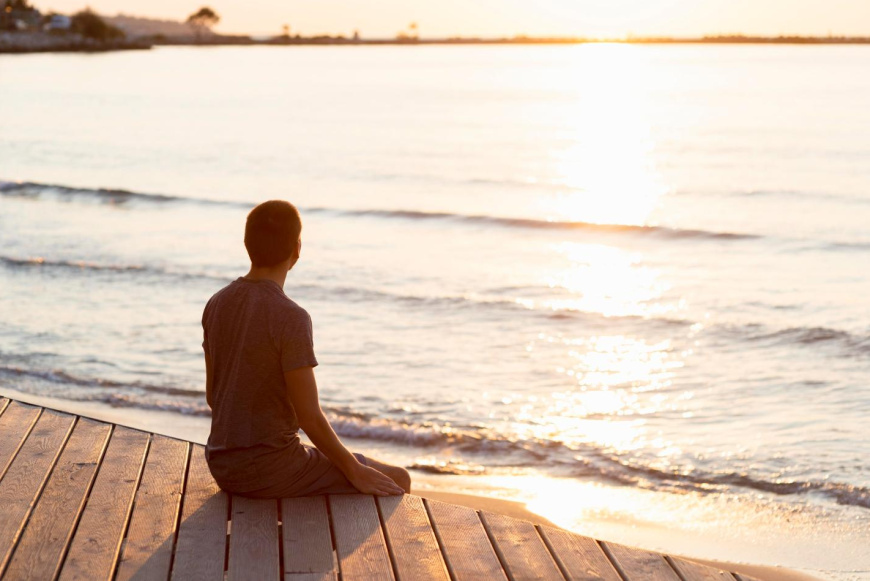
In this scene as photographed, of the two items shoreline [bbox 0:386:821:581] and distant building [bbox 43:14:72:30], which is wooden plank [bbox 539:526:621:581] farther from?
distant building [bbox 43:14:72:30]

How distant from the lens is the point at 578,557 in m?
4.13

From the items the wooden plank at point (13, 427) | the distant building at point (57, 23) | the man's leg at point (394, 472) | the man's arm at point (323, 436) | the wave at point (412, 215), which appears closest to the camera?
the man's arm at point (323, 436)

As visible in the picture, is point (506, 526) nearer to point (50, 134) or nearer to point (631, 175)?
point (631, 175)

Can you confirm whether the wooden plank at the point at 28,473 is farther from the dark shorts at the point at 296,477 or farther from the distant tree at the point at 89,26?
the distant tree at the point at 89,26

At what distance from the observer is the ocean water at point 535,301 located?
7.71 m

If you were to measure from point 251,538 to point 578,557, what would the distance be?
1346 mm

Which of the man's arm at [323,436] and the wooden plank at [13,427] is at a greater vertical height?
the man's arm at [323,436]

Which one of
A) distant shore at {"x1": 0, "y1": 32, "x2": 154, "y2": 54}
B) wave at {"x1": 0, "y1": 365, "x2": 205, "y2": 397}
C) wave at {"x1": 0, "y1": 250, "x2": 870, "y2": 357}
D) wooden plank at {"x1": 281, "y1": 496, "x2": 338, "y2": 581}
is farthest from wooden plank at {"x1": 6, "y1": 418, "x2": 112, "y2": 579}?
distant shore at {"x1": 0, "y1": 32, "x2": 154, "y2": 54}

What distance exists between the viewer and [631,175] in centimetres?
3094

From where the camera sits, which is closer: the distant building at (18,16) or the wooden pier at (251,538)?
the wooden pier at (251,538)

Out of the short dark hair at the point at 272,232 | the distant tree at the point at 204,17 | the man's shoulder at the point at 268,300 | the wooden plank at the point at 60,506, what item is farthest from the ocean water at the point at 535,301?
the distant tree at the point at 204,17

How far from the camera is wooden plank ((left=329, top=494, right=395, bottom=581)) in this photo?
3.90 metres

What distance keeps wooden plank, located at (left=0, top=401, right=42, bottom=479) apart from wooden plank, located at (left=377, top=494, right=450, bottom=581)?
1.93 m

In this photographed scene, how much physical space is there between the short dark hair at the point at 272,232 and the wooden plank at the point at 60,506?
4.59 ft
